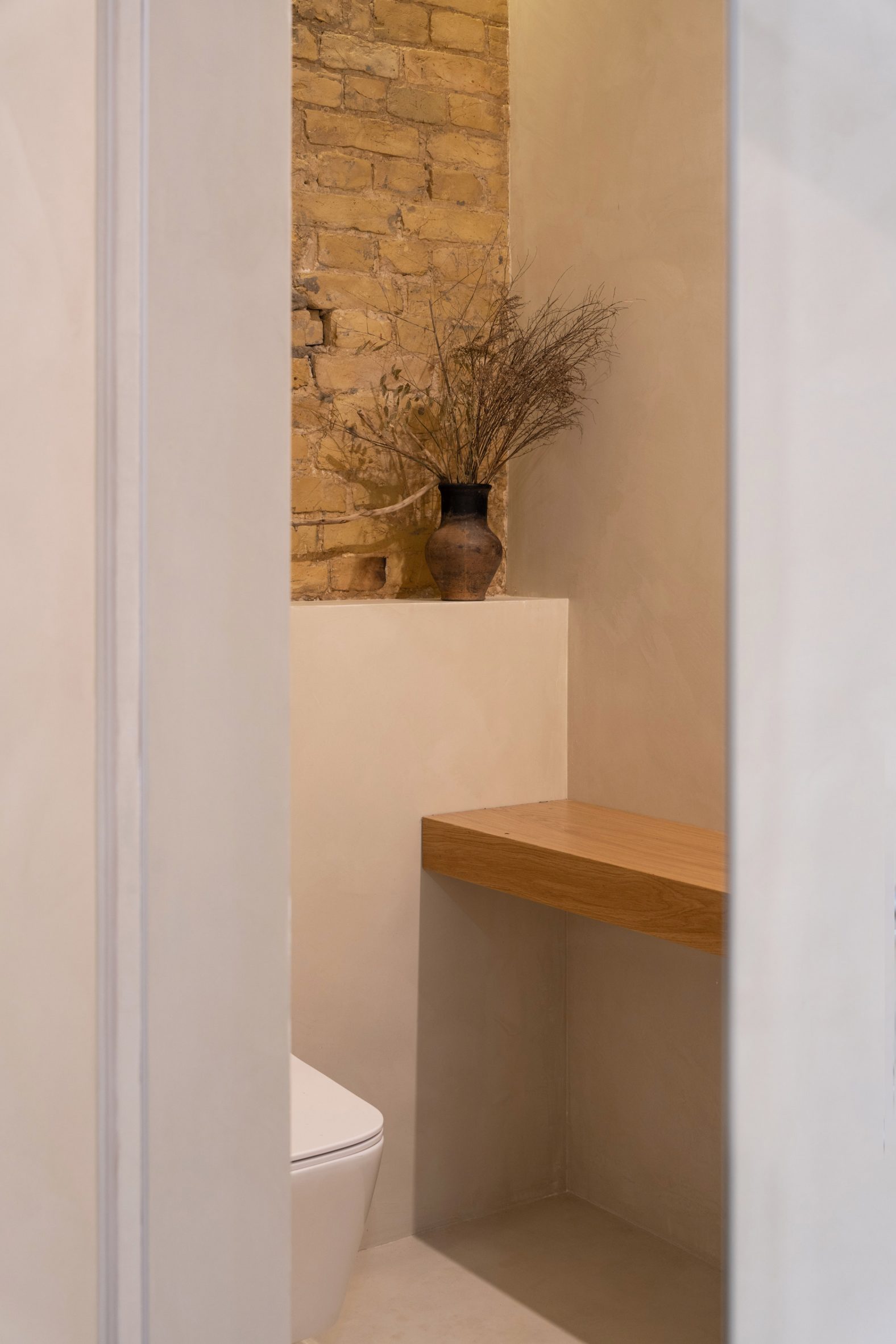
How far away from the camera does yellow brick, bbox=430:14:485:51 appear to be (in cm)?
251

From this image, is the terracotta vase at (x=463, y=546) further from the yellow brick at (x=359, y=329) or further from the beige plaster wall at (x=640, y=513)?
the yellow brick at (x=359, y=329)

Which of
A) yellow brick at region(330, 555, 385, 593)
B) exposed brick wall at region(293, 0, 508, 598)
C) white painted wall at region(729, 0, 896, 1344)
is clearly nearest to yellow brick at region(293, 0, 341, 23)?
exposed brick wall at region(293, 0, 508, 598)

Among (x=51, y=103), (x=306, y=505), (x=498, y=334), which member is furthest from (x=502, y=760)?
(x=51, y=103)

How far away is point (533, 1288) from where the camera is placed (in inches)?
83.7

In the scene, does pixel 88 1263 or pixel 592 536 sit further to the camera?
pixel 592 536

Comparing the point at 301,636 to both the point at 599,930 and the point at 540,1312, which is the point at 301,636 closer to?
the point at 599,930

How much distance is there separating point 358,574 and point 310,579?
0.12 metres

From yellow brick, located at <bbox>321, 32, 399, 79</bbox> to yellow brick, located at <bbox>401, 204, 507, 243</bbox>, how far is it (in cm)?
28

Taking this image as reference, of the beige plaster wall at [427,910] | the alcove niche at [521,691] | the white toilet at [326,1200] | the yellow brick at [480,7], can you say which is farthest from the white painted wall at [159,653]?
the yellow brick at [480,7]

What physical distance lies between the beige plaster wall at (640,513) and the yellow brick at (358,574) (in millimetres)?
361

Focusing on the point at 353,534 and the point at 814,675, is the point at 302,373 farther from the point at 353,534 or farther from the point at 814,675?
the point at 814,675

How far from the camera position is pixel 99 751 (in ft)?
2.62

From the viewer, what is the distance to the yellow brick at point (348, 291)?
93.8 inches

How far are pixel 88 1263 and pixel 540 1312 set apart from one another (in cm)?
148
